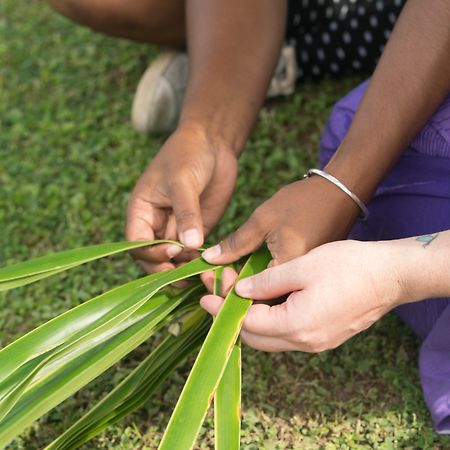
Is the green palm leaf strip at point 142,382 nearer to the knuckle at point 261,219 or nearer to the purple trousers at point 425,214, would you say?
the knuckle at point 261,219

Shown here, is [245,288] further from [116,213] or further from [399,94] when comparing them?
[116,213]

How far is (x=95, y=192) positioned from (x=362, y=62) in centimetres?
79

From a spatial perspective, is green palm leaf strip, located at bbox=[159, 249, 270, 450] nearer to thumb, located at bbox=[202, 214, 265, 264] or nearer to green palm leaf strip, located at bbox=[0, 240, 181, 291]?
thumb, located at bbox=[202, 214, 265, 264]

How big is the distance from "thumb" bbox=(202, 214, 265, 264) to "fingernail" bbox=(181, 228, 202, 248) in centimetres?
3

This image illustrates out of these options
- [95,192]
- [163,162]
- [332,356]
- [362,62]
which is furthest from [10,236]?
[362,62]

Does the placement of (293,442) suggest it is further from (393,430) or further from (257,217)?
(257,217)

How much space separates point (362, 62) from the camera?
2.36 metres

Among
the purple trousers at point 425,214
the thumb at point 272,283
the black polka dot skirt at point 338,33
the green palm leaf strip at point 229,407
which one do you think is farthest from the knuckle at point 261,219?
the black polka dot skirt at point 338,33

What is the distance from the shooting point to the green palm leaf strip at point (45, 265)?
55.4 inches

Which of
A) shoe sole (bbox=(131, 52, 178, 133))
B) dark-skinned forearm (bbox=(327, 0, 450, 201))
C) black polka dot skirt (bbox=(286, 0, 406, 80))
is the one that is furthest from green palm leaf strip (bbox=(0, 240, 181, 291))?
black polka dot skirt (bbox=(286, 0, 406, 80))

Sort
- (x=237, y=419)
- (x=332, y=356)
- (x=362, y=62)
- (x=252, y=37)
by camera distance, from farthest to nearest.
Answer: (x=362, y=62)
(x=252, y=37)
(x=332, y=356)
(x=237, y=419)

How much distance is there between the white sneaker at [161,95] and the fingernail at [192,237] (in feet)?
2.90

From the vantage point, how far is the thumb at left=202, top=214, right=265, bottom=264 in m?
1.50

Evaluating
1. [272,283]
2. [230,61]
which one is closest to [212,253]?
[272,283]
